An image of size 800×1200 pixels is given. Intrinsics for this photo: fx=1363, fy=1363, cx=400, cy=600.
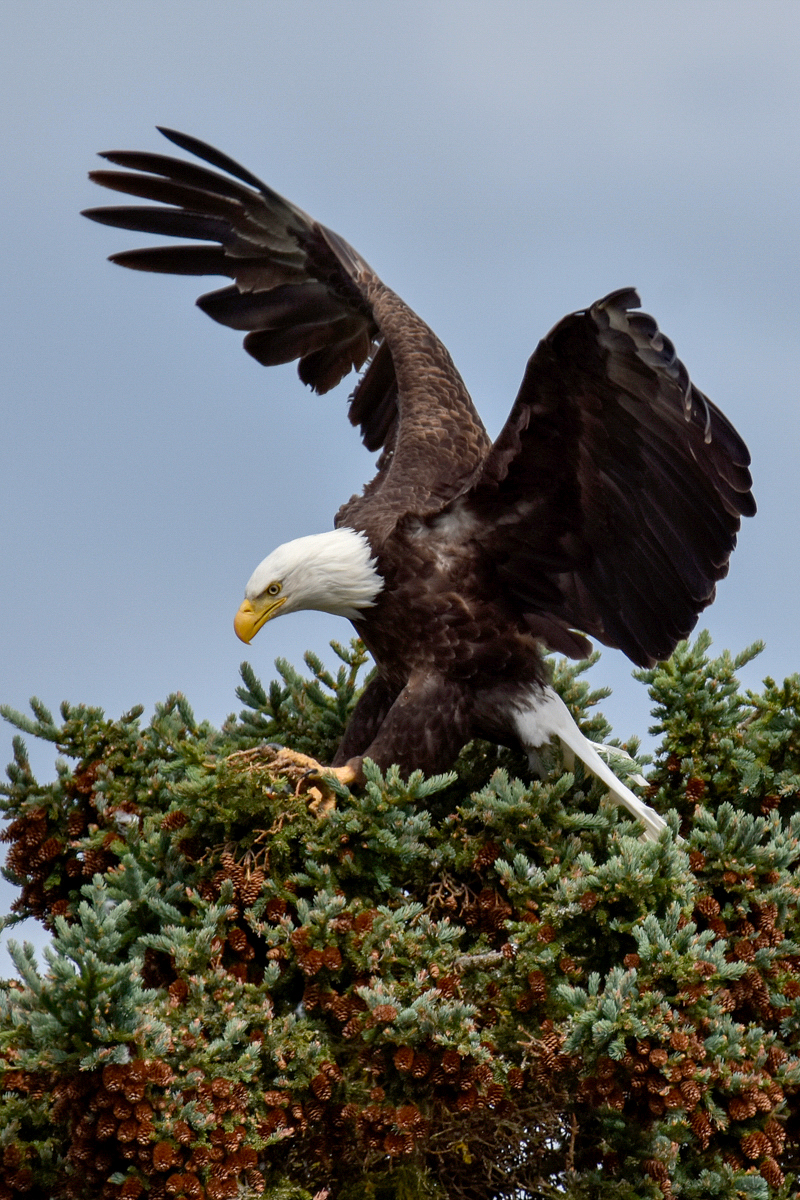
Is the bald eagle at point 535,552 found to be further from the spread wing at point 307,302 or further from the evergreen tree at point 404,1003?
the evergreen tree at point 404,1003

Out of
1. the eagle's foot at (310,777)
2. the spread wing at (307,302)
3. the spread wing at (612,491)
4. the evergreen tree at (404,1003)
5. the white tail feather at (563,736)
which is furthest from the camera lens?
the spread wing at (307,302)

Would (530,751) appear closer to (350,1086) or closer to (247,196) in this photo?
(350,1086)

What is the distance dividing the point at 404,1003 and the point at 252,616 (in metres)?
1.73

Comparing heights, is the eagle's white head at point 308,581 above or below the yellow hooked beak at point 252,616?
above

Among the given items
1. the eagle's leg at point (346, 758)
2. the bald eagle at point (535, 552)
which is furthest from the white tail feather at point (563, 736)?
the eagle's leg at point (346, 758)

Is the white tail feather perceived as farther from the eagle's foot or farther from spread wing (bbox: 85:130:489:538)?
spread wing (bbox: 85:130:489:538)

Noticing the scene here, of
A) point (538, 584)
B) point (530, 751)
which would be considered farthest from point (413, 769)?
point (538, 584)

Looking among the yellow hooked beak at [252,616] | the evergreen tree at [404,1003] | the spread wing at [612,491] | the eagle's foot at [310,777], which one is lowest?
the evergreen tree at [404,1003]

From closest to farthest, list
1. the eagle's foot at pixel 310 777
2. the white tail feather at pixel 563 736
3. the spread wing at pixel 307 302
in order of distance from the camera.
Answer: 1. the eagle's foot at pixel 310 777
2. the white tail feather at pixel 563 736
3. the spread wing at pixel 307 302

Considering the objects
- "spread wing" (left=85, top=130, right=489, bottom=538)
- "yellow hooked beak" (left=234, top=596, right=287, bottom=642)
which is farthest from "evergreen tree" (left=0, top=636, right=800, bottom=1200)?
"spread wing" (left=85, top=130, right=489, bottom=538)

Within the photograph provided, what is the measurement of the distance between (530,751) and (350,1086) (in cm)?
162

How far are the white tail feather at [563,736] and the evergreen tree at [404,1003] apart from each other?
0.29ft

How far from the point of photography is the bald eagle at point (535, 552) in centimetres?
493

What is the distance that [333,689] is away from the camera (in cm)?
611
